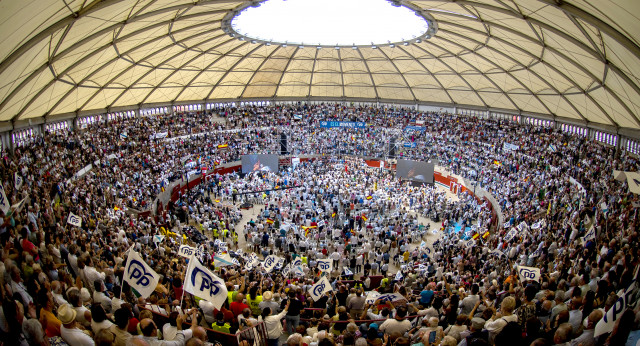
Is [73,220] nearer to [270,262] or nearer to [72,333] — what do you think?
[270,262]

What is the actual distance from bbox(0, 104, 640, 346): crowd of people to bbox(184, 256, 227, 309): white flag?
414mm

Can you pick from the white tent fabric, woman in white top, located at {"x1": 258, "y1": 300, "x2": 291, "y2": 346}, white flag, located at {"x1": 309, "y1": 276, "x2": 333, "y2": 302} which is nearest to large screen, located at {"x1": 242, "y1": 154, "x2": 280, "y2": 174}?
the white tent fabric

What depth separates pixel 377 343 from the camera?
6820mm

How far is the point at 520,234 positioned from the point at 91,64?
32564mm

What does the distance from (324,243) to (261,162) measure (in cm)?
2170

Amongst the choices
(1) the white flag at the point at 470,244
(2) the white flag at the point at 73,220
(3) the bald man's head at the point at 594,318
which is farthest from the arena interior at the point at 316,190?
(2) the white flag at the point at 73,220

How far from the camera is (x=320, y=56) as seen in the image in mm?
45469

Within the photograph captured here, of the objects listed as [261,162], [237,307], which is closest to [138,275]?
[237,307]

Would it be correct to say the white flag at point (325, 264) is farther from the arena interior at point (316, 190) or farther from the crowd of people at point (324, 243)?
the crowd of people at point (324, 243)

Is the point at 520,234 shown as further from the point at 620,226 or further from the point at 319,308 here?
the point at 319,308

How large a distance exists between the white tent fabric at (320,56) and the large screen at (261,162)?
10.8 metres

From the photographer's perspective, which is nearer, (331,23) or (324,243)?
(324,243)

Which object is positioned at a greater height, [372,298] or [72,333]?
[72,333]

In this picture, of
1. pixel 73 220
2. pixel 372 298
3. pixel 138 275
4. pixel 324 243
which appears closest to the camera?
pixel 138 275
